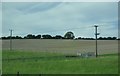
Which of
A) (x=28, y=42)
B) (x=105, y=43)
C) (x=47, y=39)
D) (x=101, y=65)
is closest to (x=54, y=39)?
(x=47, y=39)

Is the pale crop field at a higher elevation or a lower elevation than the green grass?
higher

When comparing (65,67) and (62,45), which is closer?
(65,67)

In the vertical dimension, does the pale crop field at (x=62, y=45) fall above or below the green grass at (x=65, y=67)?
above

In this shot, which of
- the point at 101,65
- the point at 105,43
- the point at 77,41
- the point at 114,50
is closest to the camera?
the point at 101,65

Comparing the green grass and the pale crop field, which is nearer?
the green grass

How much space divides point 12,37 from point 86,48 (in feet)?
62.4

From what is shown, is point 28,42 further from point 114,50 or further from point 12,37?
point 114,50

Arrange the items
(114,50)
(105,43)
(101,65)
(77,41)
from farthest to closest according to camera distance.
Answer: (77,41)
(105,43)
(114,50)
(101,65)

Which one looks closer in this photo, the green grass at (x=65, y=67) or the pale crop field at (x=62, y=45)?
the green grass at (x=65, y=67)

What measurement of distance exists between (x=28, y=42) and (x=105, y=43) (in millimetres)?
17741

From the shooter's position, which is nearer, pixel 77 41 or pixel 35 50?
pixel 35 50

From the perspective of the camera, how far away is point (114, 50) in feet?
255

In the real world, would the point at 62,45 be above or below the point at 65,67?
above

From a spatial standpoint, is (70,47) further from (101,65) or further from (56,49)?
(101,65)
